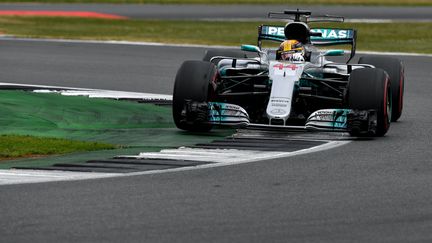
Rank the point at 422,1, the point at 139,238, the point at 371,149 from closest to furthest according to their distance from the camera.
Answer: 1. the point at 139,238
2. the point at 371,149
3. the point at 422,1

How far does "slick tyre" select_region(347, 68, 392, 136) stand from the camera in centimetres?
1431

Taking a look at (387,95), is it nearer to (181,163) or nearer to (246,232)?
(181,163)

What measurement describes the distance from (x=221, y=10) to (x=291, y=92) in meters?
30.4

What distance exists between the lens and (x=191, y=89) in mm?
14703

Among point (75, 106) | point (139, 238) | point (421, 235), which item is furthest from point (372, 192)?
point (75, 106)

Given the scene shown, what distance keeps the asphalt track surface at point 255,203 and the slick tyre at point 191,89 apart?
1.99 m

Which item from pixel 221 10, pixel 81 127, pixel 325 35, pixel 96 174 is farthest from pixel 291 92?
pixel 221 10

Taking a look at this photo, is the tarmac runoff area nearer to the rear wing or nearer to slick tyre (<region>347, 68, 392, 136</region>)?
slick tyre (<region>347, 68, 392, 136</region>)

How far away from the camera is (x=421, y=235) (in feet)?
28.9

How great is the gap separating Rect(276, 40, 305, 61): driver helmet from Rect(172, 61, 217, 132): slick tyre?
1.06m

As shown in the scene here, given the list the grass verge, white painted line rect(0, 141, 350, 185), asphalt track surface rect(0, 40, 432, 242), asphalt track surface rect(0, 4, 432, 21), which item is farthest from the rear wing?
asphalt track surface rect(0, 4, 432, 21)

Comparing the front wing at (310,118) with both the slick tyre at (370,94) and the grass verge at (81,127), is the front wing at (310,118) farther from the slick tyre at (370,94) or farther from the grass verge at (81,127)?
the grass verge at (81,127)

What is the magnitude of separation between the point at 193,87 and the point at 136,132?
85 centimetres

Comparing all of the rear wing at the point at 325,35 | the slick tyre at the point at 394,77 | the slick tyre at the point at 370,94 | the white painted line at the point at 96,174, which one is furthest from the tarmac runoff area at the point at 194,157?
the rear wing at the point at 325,35
